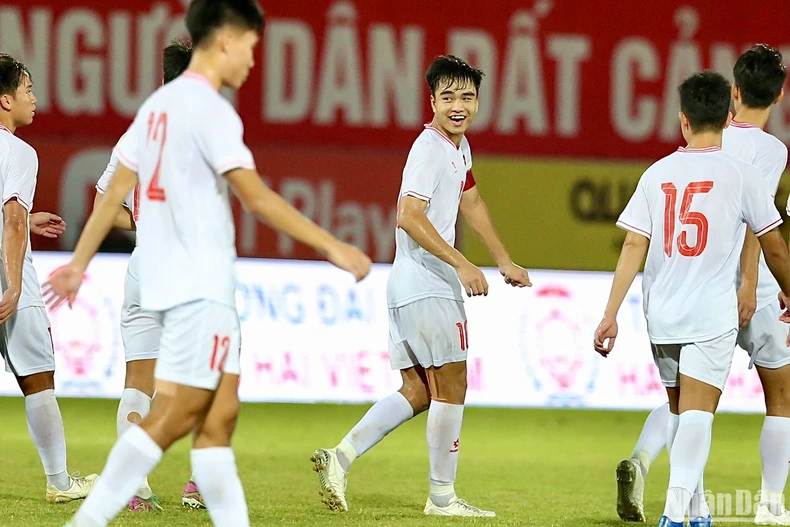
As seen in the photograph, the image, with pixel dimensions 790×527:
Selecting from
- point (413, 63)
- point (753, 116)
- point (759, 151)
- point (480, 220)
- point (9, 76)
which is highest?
point (413, 63)

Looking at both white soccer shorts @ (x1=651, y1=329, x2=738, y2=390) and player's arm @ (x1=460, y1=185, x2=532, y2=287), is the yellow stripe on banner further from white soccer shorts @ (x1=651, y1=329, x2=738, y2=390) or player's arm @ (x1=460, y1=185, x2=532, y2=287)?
white soccer shorts @ (x1=651, y1=329, x2=738, y2=390)

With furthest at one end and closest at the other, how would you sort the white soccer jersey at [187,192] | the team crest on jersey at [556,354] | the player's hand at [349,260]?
the team crest on jersey at [556,354]
the white soccer jersey at [187,192]
the player's hand at [349,260]

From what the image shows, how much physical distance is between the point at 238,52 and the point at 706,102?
5.77 feet

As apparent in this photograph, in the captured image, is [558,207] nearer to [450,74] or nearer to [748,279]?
[450,74]

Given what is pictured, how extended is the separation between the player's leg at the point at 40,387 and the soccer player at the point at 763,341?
2307mm

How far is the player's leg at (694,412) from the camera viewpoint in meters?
3.91

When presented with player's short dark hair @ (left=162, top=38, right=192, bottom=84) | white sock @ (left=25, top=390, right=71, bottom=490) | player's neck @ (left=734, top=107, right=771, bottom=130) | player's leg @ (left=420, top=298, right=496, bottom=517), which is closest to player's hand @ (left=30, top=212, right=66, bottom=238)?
white sock @ (left=25, top=390, right=71, bottom=490)

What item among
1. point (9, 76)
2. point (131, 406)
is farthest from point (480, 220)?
point (9, 76)

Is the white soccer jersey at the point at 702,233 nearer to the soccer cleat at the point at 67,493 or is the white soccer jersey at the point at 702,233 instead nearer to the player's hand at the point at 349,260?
the player's hand at the point at 349,260

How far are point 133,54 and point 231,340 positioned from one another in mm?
7608

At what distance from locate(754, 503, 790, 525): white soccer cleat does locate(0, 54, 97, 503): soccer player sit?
2.77m

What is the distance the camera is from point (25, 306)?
15.8ft

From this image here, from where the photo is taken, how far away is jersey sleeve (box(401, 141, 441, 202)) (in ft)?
15.4

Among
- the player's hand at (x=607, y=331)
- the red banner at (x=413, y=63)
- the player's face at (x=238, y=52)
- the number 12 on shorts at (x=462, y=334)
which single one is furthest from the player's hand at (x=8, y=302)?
the red banner at (x=413, y=63)
